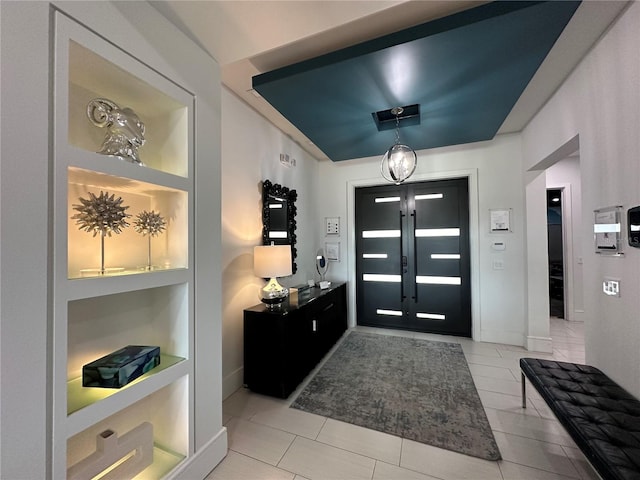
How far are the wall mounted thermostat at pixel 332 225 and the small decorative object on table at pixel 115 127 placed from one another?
3.31 metres

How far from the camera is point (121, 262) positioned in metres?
1.42

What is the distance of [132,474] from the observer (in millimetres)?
1244

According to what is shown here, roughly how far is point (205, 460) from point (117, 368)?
85cm

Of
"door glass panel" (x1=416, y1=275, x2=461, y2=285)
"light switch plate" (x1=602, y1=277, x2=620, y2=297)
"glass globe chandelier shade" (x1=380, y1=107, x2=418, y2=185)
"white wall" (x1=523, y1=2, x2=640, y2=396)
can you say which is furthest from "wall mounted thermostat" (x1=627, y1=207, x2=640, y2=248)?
"door glass panel" (x1=416, y1=275, x2=461, y2=285)

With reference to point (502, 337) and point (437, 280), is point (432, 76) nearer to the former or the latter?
point (437, 280)

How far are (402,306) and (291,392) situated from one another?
2.39m

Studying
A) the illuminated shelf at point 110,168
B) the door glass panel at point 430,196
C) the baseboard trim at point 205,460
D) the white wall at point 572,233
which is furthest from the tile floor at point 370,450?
the white wall at point 572,233

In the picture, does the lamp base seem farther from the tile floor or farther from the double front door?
the double front door

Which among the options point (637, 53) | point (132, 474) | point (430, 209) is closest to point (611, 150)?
point (637, 53)

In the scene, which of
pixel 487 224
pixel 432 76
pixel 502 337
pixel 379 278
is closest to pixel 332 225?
pixel 379 278

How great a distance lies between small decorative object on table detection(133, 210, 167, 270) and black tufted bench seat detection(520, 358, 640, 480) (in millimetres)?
2389

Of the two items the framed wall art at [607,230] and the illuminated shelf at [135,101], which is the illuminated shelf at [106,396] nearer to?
the illuminated shelf at [135,101]

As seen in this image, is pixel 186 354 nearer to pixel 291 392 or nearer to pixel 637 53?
pixel 291 392

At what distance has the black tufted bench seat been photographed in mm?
1073
